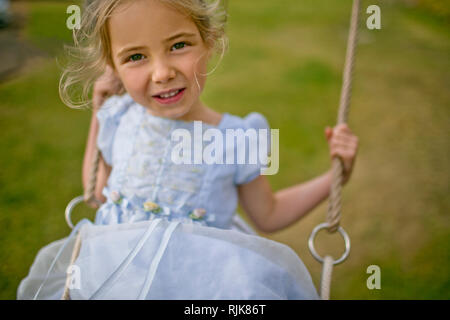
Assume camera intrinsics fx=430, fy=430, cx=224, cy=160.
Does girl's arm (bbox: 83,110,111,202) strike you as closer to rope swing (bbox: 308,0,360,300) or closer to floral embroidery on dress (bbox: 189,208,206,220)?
floral embroidery on dress (bbox: 189,208,206,220)

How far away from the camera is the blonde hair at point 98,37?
76 centimetres

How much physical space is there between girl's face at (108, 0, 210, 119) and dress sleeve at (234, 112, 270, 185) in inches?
6.8

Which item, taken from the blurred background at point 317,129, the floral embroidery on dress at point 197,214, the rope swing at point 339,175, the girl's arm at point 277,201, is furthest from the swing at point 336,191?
the blurred background at point 317,129

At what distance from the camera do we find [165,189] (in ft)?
2.90

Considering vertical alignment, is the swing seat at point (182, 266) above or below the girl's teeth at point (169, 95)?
below

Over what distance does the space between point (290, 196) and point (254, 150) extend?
0.18 m

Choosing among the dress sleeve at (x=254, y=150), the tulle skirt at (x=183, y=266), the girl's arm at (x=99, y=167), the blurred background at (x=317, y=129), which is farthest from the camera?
the blurred background at (x=317, y=129)

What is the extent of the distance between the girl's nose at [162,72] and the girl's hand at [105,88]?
269 mm

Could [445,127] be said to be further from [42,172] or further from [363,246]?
[42,172]

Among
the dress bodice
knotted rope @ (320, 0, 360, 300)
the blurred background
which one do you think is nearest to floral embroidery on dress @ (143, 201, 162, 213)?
the dress bodice

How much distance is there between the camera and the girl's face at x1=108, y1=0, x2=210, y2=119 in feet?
2.42

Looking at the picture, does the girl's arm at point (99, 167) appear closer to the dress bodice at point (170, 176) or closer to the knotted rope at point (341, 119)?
the dress bodice at point (170, 176)

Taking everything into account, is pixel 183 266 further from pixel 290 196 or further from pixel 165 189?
pixel 290 196
